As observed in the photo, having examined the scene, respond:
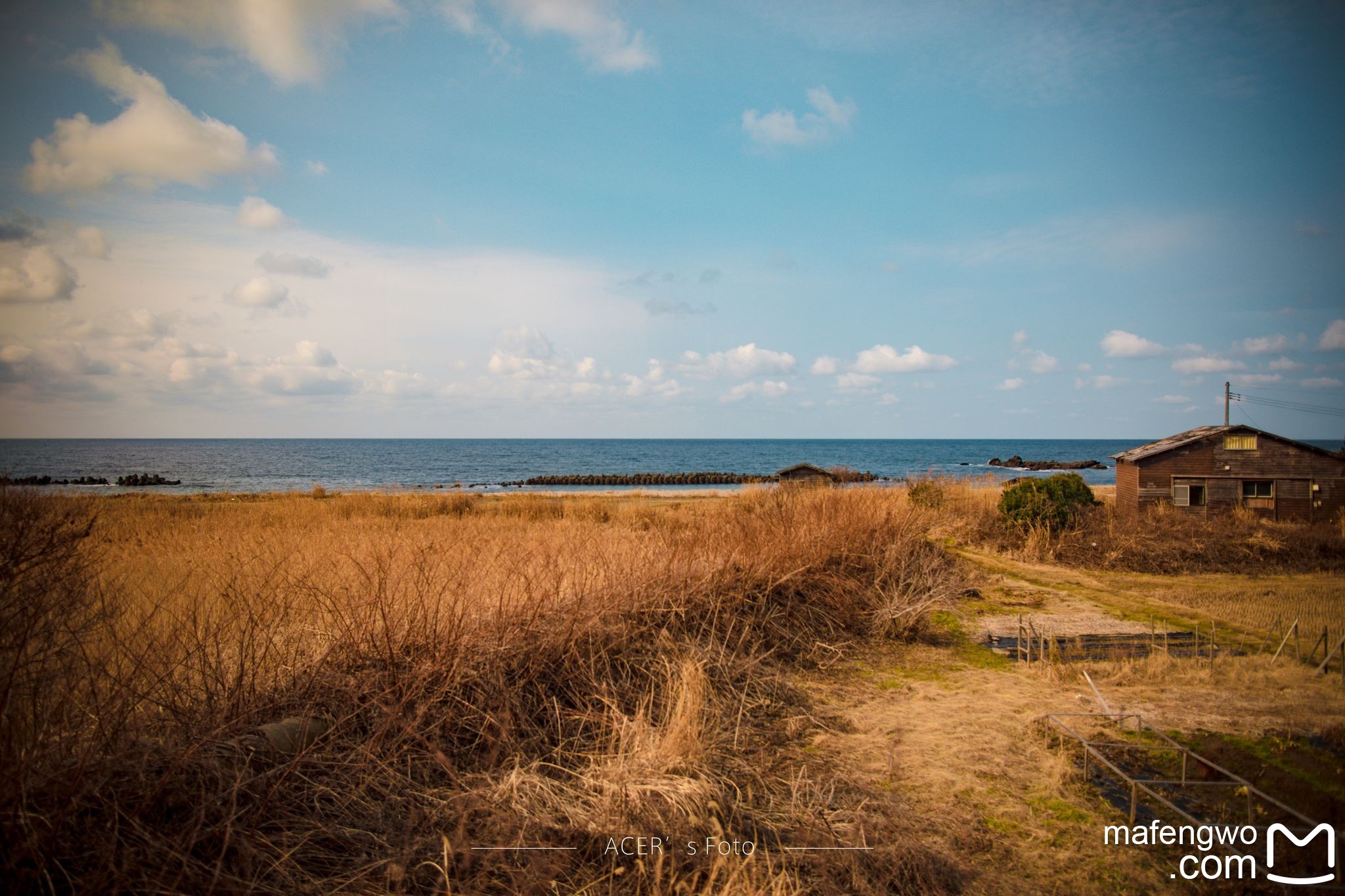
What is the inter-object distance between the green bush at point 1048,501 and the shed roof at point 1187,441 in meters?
1.48

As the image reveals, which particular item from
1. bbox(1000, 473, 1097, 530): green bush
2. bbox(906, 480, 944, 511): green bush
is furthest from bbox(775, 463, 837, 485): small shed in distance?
bbox(1000, 473, 1097, 530): green bush

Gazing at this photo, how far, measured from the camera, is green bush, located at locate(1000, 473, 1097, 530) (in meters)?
14.1

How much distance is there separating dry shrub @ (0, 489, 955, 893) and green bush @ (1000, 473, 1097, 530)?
343 inches

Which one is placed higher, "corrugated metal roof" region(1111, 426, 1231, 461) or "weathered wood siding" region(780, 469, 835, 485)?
"corrugated metal roof" region(1111, 426, 1231, 461)

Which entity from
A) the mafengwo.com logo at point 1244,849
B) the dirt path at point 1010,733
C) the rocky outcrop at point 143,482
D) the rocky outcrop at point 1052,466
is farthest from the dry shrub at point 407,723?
the rocky outcrop at point 1052,466

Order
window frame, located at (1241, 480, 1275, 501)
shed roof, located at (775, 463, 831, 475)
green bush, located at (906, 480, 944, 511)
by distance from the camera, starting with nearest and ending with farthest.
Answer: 1. window frame, located at (1241, 480, 1275, 501)
2. green bush, located at (906, 480, 944, 511)
3. shed roof, located at (775, 463, 831, 475)

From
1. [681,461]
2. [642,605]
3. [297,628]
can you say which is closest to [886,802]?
[642,605]

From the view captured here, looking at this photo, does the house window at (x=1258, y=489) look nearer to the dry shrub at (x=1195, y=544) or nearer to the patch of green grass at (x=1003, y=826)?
the dry shrub at (x=1195, y=544)

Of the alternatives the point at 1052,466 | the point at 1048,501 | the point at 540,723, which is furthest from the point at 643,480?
the point at 540,723

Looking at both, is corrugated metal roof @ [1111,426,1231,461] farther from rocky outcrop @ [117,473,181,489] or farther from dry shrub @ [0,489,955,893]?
rocky outcrop @ [117,473,181,489]

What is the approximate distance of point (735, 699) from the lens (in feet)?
19.0

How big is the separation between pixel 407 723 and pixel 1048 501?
14.5 meters

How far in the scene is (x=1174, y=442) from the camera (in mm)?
14719

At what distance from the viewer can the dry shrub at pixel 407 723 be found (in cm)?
297
